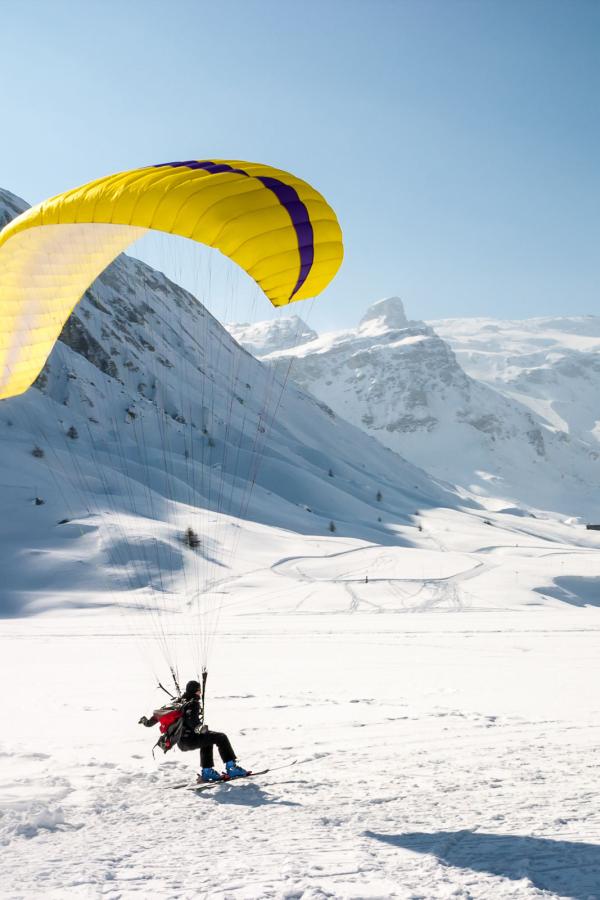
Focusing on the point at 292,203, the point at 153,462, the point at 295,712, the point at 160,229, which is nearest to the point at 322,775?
the point at 295,712

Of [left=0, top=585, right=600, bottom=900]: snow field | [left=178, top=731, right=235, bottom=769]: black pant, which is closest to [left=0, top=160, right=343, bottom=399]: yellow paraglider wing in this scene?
[left=178, top=731, right=235, bottom=769]: black pant

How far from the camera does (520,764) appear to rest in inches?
330

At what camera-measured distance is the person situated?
7707mm

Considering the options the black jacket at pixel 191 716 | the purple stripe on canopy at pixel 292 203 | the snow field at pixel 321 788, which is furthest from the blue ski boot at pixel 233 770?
the purple stripe on canopy at pixel 292 203

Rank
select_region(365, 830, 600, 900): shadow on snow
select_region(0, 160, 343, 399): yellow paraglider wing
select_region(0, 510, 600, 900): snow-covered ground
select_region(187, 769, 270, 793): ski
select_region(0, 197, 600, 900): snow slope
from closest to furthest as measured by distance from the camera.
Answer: select_region(365, 830, 600, 900): shadow on snow
select_region(0, 510, 600, 900): snow-covered ground
select_region(0, 197, 600, 900): snow slope
select_region(187, 769, 270, 793): ski
select_region(0, 160, 343, 399): yellow paraglider wing

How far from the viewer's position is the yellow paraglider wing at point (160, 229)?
25.1ft

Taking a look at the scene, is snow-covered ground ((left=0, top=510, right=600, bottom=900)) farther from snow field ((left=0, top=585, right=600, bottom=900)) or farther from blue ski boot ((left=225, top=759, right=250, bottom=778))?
blue ski boot ((left=225, top=759, right=250, bottom=778))

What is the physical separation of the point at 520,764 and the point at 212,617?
1845cm

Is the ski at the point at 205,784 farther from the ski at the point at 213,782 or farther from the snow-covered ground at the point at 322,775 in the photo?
the snow-covered ground at the point at 322,775

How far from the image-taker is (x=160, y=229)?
25.1ft

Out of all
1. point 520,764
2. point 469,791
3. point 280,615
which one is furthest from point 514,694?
point 280,615

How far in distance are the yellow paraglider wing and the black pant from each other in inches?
195

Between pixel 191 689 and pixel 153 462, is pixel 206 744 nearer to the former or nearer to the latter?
pixel 191 689

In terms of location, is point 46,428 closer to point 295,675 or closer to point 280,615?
point 280,615
